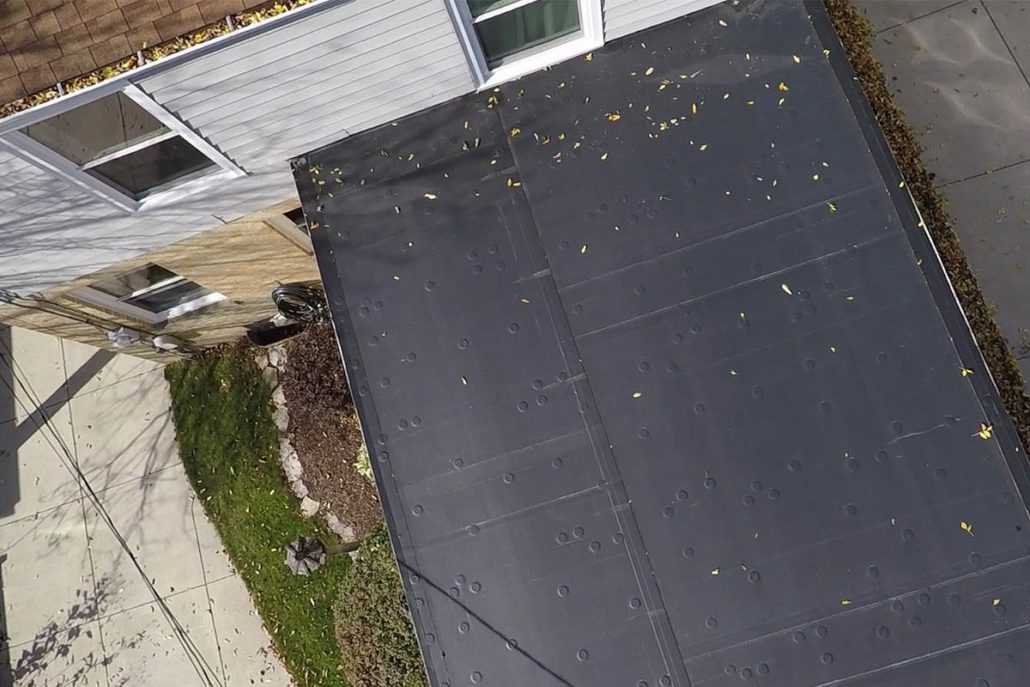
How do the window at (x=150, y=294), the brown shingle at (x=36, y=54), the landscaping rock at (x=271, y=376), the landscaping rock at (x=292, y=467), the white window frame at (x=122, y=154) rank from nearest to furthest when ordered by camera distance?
the brown shingle at (x=36, y=54) → the white window frame at (x=122, y=154) → the window at (x=150, y=294) → the landscaping rock at (x=292, y=467) → the landscaping rock at (x=271, y=376)

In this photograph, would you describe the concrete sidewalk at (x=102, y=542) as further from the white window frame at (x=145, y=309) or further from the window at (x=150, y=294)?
the window at (x=150, y=294)

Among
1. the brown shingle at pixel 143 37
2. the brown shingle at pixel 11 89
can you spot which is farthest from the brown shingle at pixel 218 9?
the brown shingle at pixel 11 89

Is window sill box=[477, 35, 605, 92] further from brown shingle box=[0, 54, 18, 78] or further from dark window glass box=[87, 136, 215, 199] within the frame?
brown shingle box=[0, 54, 18, 78]

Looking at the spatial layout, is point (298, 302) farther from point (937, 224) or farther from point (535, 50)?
point (937, 224)

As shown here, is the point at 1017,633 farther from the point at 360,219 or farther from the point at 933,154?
the point at 933,154

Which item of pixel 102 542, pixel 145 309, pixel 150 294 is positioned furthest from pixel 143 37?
pixel 102 542
